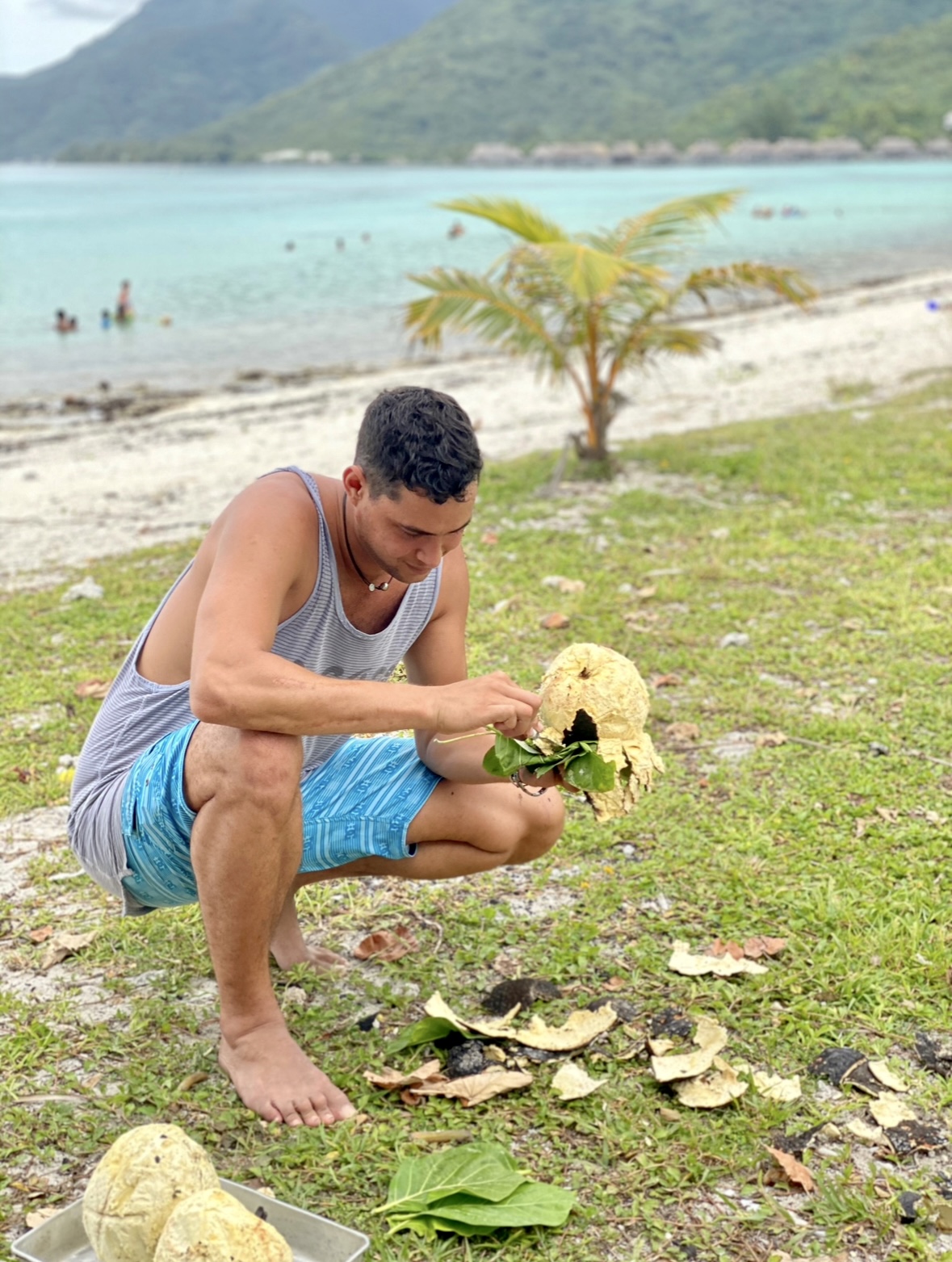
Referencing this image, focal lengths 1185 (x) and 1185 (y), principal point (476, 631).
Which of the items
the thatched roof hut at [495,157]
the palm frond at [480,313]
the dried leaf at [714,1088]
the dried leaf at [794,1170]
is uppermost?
the thatched roof hut at [495,157]

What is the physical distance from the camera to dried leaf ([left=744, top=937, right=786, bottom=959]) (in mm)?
3355

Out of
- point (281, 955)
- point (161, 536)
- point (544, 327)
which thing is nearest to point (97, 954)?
point (281, 955)

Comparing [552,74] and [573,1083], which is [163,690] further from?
[552,74]

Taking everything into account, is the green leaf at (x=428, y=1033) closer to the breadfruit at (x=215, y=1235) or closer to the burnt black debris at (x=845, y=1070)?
the burnt black debris at (x=845, y=1070)

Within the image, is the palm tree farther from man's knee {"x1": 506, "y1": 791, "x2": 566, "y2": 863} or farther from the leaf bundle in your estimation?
the leaf bundle

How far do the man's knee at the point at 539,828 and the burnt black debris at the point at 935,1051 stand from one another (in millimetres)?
1055

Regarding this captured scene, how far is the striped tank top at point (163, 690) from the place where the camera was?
9.57 ft

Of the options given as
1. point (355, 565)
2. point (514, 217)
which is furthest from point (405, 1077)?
point (514, 217)

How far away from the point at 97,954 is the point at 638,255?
7.46 meters

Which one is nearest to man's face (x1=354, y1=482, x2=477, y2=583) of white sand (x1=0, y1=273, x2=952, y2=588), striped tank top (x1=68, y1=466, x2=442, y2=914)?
striped tank top (x1=68, y1=466, x2=442, y2=914)

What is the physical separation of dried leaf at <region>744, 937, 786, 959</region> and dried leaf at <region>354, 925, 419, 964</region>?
96cm

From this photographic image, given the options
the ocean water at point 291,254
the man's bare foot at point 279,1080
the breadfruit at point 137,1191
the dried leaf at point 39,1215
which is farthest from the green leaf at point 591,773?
the ocean water at point 291,254

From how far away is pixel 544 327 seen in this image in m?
9.03

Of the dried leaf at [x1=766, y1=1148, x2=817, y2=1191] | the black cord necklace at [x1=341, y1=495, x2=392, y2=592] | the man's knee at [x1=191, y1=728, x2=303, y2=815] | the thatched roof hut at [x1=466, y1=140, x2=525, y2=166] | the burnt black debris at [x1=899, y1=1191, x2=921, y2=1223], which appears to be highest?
the thatched roof hut at [x1=466, y1=140, x2=525, y2=166]
